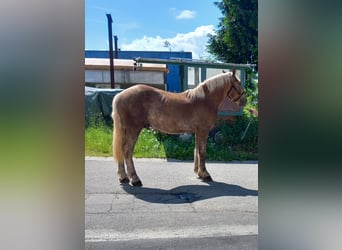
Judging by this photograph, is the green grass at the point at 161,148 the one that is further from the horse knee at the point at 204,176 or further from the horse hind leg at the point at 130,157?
the horse hind leg at the point at 130,157

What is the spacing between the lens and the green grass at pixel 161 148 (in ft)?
20.6

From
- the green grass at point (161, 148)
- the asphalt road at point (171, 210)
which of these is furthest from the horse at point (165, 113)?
the green grass at point (161, 148)

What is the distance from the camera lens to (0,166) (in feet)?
2.48

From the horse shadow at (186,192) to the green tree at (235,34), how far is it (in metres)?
8.09

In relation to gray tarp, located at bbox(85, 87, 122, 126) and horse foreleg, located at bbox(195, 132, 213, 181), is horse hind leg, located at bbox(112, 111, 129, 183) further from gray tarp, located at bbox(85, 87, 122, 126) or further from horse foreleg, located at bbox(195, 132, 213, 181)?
gray tarp, located at bbox(85, 87, 122, 126)

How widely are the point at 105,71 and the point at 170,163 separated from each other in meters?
5.48

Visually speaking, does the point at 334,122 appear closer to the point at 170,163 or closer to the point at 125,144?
the point at 125,144

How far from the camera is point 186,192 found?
399cm

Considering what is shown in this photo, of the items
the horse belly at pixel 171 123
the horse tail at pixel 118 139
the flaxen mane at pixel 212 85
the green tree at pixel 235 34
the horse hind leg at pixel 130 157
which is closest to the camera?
the horse hind leg at pixel 130 157

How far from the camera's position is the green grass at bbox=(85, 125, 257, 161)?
6.27 m

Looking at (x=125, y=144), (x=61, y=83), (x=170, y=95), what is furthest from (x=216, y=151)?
(x=61, y=83)

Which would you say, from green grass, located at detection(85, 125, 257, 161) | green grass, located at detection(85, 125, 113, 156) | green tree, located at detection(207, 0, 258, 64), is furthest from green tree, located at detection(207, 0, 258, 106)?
green grass, located at detection(85, 125, 113, 156)

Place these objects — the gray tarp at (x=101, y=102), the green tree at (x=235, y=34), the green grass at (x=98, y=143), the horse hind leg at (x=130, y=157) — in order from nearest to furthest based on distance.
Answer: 1. the horse hind leg at (x=130, y=157)
2. the green grass at (x=98, y=143)
3. the gray tarp at (x=101, y=102)
4. the green tree at (x=235, y=34)

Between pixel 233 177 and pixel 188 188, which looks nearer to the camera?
pixel 188 188
